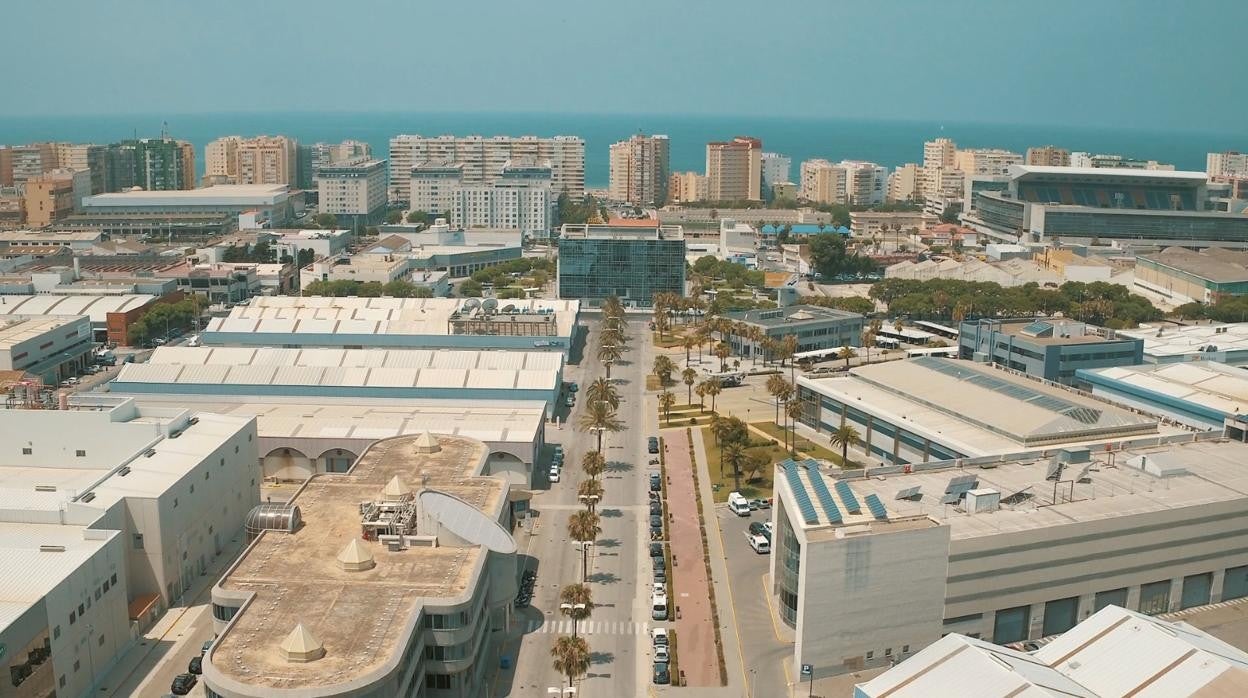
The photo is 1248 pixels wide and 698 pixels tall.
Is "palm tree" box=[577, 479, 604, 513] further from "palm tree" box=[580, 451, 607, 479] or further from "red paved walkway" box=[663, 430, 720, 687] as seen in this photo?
"red paved walkway" box=[663, 430, 720, 687]

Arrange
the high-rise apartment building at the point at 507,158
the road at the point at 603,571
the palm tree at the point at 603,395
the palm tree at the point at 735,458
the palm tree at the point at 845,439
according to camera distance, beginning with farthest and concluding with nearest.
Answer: the high-rise apartment building at the point at 507,158, the palm tree at the point at 603,395, the palm tree at the point at 845,439, the palm tree at the point at 735,458, the road at the point at 603,571

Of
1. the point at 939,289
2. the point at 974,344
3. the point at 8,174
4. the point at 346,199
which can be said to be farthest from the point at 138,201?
the point at 974,344

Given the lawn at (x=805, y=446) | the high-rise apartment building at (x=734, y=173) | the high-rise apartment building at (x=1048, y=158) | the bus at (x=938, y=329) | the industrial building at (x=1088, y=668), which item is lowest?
the lawn at (x=805, y=446)

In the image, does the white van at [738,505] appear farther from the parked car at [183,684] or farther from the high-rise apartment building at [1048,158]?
the high-rise apartment building at [1048,158]

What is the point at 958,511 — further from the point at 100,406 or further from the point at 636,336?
the point at 636,336

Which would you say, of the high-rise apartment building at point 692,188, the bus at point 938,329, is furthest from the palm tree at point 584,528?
the high-rise apartment building at point 692,188

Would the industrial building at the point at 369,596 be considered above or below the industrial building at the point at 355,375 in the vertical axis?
below

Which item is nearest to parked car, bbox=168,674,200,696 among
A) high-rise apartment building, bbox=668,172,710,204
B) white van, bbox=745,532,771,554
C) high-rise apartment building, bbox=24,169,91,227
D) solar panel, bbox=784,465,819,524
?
solar panel, bbox=784,465,819,524
